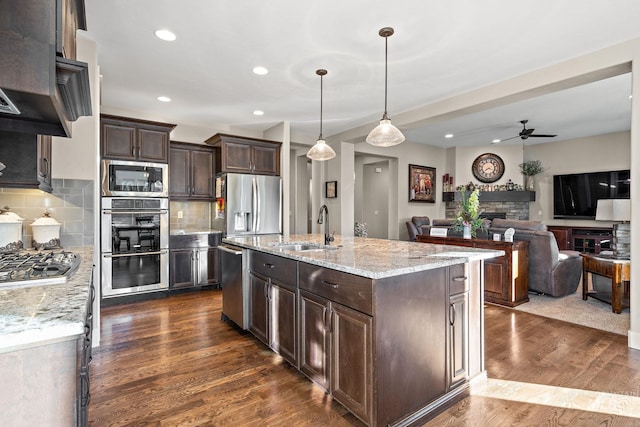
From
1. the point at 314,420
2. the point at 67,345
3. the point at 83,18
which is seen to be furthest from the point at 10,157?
the point at 314,420

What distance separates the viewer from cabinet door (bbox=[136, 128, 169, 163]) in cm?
435

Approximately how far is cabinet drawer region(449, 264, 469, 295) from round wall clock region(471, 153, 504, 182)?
695 centimetres

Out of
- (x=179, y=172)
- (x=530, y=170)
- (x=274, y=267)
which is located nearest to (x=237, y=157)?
(x=179, y=172)

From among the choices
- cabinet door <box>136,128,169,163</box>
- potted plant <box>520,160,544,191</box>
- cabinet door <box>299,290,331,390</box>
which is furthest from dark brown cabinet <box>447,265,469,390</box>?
potted plant <box>520,160,544,191</box>

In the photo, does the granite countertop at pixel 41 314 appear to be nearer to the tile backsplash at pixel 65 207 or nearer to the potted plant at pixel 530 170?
the tile backsplash at pixel 65 207

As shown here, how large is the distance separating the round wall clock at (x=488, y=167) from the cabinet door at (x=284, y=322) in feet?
24.0

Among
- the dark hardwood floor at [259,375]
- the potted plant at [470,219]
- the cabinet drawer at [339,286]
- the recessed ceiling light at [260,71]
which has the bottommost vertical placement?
the dark hardwood floor at [259,375]

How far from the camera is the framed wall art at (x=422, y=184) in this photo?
319 inches

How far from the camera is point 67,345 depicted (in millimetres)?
926

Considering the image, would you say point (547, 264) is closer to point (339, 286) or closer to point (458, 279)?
point (458, 279)

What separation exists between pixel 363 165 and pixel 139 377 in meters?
8.08

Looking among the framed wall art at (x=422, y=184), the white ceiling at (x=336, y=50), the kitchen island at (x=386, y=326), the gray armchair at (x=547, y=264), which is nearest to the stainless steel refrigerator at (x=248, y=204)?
the white ceiling at (x=336, y=50)

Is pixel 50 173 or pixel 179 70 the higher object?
pixel 179 70

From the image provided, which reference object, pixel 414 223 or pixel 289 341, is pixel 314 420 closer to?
pixel 289 341
